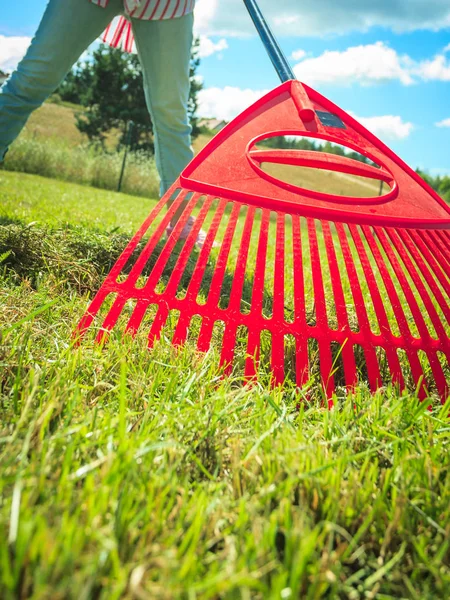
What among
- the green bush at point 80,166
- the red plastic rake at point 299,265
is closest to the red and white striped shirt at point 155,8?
the red plastic rake at point 299,265

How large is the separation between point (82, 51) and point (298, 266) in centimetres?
185

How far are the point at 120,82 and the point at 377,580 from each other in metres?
29.6

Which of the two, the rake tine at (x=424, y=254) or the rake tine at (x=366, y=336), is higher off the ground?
the rake tine at (x=424, y=254)

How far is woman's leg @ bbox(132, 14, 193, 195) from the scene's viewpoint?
2424 mm

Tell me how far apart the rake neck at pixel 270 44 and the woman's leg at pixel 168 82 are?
347mm

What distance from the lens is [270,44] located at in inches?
95.1

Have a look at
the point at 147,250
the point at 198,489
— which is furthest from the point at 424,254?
the point at 198,489

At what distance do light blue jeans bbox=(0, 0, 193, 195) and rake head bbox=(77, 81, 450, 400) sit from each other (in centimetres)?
84

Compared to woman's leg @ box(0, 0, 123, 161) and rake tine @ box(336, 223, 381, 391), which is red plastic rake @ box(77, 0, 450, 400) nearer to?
rake tine @ box(336, 223, 381, 391)

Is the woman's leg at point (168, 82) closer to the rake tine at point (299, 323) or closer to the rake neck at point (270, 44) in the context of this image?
the rake neck at point (270, 44)

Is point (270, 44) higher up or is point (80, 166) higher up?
point (270, 44)

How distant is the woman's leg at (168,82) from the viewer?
2.42 metres

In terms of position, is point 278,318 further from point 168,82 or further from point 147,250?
point 168,82

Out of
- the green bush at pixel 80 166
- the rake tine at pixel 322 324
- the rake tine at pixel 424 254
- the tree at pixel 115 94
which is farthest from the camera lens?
the tree at pixel 115 94
